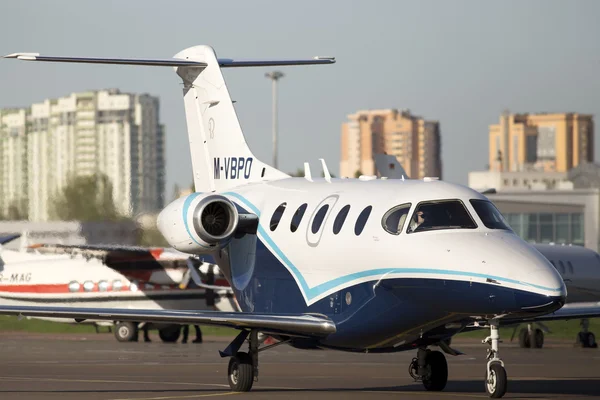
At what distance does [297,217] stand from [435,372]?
139 inches

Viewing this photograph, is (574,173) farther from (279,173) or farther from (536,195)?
(279,173)

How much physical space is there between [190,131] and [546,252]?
17.5 meters

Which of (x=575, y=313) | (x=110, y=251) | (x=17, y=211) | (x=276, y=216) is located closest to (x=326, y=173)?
(x=276, y=216)

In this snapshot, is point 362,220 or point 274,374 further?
point 274,374

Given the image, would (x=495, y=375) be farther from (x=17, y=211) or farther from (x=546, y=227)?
(x=546, y=227)

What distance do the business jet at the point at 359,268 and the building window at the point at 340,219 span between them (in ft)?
0.07

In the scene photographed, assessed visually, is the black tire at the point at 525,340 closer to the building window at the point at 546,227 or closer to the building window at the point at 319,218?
the building window at the point at 319,218

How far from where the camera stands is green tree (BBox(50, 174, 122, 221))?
50938 mm

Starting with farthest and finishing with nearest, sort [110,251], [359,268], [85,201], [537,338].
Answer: [85,201]
[110,251]
[537,338]
[359,268]

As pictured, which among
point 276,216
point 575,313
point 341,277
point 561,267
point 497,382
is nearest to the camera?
point 497,382

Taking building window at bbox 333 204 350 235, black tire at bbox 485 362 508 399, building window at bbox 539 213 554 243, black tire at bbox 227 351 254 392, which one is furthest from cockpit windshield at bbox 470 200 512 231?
building window at bbox 539 213 554 243

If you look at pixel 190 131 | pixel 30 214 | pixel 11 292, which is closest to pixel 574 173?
pixel 30 214

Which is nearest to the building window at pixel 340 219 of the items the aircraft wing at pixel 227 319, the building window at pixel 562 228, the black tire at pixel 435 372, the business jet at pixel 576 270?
the aircraft wing at pixel 227 319

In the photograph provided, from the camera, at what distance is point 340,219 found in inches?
818
